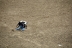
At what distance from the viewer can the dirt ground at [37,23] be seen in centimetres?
816

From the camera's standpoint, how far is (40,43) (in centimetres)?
809

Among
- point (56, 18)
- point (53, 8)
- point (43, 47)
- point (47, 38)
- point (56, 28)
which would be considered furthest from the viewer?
point (53, 8)

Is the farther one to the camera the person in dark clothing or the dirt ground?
the person in dark clothing

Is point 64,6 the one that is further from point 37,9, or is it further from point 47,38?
point 47,38

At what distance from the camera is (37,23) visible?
950 cm

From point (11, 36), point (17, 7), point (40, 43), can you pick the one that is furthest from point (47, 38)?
point (17, 7)

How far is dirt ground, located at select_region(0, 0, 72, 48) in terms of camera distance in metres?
8.16

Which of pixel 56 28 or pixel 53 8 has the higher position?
pixel 53 8

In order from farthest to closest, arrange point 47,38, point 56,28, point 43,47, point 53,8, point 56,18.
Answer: point 53,8 → point 56,18 → point 56,28 → point 47,38 → point 43,47

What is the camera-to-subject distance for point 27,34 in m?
8.72

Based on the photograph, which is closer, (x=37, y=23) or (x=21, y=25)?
(x=21, y=25)

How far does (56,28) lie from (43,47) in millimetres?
1562

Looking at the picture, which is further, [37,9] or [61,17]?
[37,9]

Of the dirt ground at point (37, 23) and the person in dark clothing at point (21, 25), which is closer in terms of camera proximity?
the dirt ground at point (37, 23)
